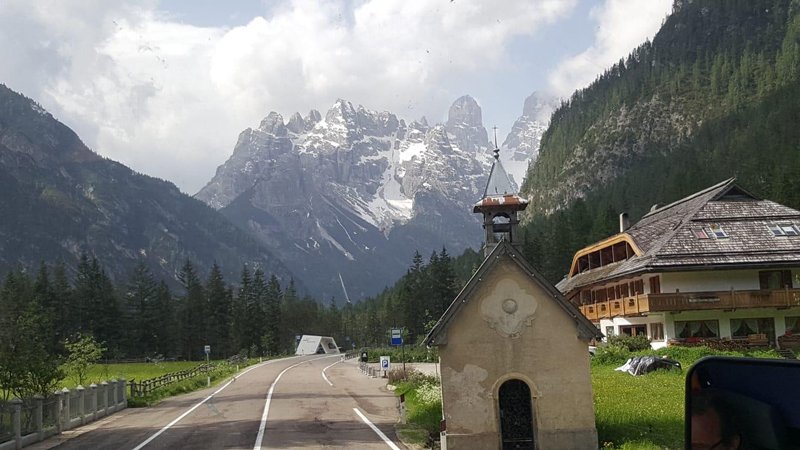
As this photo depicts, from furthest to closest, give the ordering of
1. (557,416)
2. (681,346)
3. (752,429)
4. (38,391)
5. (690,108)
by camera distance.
Result: (690,108), (681,346), (38,391), (557,416), (752,429)

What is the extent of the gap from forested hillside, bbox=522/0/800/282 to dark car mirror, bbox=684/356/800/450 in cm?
8337

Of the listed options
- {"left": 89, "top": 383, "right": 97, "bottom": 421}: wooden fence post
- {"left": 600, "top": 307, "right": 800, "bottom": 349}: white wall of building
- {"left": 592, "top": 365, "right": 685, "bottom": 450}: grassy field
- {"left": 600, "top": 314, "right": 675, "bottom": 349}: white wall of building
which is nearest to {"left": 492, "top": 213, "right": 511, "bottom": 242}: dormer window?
{"left": 592, "top": 365, "right": 685, "bottom": 450}: grassy field

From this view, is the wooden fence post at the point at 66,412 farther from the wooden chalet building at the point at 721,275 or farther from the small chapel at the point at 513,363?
the wooden chalet building at the point at 721,275

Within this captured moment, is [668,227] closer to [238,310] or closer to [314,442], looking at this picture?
[314,442]

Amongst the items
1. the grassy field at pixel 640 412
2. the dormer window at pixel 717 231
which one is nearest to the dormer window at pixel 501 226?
the grassy field at pixel 640 412

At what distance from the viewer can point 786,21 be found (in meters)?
174

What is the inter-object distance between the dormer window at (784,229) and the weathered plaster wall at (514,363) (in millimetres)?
30218

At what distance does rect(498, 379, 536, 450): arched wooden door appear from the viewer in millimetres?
18828

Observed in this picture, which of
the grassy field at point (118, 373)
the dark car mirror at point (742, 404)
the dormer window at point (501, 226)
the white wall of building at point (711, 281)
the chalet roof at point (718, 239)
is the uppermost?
the chalet roof at point (718, 239)

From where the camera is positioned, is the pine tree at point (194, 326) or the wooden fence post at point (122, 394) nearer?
the wooden fence post at point (122, 394)

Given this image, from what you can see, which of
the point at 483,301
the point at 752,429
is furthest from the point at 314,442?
the point at 752,429

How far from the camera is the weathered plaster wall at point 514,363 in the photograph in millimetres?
18406

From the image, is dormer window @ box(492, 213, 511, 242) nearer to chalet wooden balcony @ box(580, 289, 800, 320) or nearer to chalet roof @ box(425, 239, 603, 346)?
chalet roof @ box(425, 239, 603, 346)

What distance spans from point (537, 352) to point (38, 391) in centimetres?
1850
